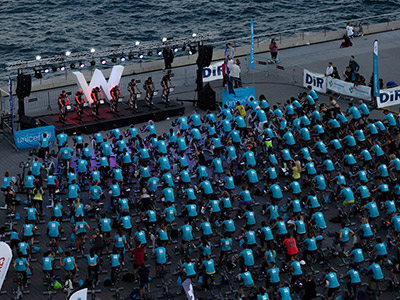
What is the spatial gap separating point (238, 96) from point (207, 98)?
110 inches

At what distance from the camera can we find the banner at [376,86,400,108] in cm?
5544

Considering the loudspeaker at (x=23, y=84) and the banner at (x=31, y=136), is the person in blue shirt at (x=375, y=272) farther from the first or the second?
the loudspeaker at (x=23, y=84)

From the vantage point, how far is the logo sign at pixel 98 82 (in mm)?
56156

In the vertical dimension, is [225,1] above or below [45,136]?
below

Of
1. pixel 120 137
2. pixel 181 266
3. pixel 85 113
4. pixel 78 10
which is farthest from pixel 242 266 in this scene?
pixel 78 10

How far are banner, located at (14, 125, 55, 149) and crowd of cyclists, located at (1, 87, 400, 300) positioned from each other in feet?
3.53

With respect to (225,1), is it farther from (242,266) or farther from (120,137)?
(242,266)

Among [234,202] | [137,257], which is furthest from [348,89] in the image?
[137,257]

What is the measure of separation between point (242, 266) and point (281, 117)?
14.2 metres

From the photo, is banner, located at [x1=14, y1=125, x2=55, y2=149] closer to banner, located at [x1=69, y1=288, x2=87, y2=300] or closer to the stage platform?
the stage platform

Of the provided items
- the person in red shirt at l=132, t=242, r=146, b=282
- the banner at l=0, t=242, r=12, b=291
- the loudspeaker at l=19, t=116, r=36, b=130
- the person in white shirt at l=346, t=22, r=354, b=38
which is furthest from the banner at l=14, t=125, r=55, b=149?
the person in white shirt at l=346, t=22, r=354, b=38

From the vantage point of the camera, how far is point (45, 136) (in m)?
49.4

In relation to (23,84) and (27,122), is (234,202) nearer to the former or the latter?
(27,122)

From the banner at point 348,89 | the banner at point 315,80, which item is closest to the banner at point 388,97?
the banner at point 348,89
